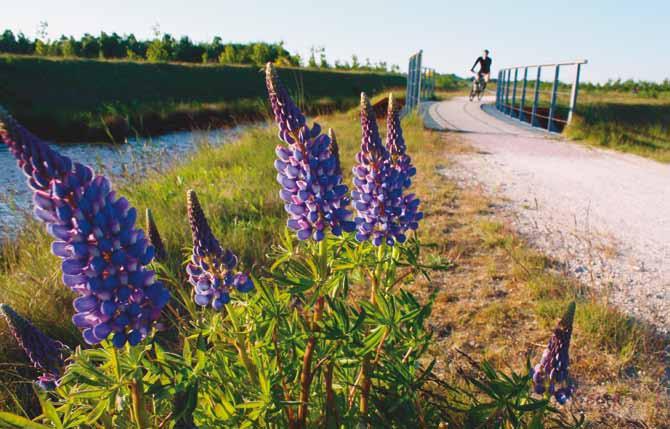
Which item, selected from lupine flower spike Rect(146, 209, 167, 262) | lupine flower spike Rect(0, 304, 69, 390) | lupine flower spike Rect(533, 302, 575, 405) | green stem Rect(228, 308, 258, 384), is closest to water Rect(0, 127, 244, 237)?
lupine flower spike Rect(146, 209, 167, 262)

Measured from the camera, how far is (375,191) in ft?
6.28

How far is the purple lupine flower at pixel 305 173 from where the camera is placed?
1.61 meters

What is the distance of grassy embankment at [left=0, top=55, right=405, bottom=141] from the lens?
17.4m

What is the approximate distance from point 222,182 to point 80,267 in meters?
5.56

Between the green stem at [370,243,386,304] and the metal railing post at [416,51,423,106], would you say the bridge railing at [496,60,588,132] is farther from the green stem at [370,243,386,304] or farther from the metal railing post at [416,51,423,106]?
the green stem at [370,243,386,304]

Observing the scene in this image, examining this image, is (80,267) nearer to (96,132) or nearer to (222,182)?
(222,182)

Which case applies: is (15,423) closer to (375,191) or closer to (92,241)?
(92,241)

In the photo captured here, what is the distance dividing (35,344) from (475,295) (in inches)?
128

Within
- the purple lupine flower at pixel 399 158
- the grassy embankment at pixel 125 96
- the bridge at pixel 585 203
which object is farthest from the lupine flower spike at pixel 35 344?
the grassy embankment at pixel 125 96

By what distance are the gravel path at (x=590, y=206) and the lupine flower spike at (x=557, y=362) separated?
1.97 metres

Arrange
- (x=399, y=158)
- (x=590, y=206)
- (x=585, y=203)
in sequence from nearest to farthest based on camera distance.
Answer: (x=399, y=158), (x=590, y=206), (x=585, y=203)

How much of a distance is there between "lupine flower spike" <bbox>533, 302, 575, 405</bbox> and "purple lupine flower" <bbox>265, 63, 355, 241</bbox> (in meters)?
0.92

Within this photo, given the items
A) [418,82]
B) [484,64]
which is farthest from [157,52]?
[418,82]

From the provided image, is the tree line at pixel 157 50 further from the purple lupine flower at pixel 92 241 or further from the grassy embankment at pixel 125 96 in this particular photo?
the purple lupine flower at pixel 92 241
